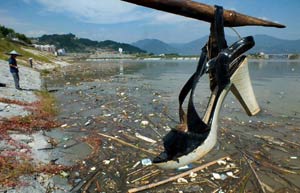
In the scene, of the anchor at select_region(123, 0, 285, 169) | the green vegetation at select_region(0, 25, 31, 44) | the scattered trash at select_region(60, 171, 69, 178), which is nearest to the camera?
the anchor at select_region(123, 0, 285, 169)

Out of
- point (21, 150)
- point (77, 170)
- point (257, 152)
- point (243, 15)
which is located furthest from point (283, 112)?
point (243, 15)

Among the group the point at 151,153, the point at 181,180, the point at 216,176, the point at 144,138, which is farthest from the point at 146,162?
the point at 144,138

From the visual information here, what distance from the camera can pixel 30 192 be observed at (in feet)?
22.5

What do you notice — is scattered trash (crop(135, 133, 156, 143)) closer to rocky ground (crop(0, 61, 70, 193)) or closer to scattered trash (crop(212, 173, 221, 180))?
scattered trash (crop(212, 173, 221, 180))

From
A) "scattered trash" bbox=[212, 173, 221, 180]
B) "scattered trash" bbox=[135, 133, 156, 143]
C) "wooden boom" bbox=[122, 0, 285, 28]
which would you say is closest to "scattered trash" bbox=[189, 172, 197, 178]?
"scattered trash" bbox=[212, 173, 221, 180]

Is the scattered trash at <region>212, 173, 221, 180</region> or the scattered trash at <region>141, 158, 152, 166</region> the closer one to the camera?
the scattered trash at <region>212, 173, 221, 180</region>

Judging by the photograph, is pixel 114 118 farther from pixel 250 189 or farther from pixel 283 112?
pixel 283 112

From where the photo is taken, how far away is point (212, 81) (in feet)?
8.27

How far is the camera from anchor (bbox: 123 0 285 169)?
2.21m

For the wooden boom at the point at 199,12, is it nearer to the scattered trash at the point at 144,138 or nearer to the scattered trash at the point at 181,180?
the scattered trash at the point at 181,180

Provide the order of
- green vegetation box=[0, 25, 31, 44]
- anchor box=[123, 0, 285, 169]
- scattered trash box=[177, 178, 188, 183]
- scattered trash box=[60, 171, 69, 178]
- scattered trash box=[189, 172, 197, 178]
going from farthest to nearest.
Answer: green vegetation box=[0, 25, 31, 44] → scattered trash box=[60, 171, 69, 178] → scattered trash box=[189, 172, 197, 178] → scattered trash box=[177, 178, 188, 183] → anchor box=[123, 0, 285, 169]

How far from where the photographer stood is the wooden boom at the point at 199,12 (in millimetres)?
1892

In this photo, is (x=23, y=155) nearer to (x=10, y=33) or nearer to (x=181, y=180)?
(x=181, y=180)

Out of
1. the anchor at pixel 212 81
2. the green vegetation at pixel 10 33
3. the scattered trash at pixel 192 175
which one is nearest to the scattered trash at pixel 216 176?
the scattered trash at pixel 192 175
